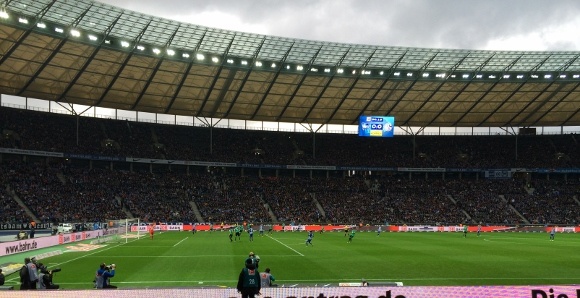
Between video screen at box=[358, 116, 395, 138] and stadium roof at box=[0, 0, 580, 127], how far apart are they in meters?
5.19

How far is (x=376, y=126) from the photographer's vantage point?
6662 cm

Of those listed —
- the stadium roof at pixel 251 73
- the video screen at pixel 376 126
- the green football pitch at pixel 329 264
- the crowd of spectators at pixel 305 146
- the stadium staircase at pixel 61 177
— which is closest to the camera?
the green football pitch at pixel 329 264

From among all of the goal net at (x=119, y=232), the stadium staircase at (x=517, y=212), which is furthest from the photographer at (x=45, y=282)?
the stadium staircase at (x=517, y=212)

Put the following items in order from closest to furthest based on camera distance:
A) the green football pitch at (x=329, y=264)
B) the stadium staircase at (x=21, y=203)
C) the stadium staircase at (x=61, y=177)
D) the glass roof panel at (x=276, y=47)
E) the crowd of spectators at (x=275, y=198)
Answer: the green football pitch at (x=329, y=264), the glass roof panel at (x=276, y=47), the stadium staircase at (x=21, y=203), the crowd of spectators at (x=275, y=198), the stadium staircase at (x=61, y=177)

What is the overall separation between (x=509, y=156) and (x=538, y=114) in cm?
1193

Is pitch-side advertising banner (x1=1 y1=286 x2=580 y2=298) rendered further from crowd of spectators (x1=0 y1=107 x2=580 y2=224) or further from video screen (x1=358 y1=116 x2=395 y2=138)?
video screen (x1=358 y1=116 x2=395 y2=138)

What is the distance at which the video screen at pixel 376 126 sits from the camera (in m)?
66.5

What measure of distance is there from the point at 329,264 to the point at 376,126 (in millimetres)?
37252

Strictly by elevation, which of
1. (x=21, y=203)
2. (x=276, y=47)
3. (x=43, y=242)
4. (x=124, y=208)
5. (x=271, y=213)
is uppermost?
(x=276, y=47)

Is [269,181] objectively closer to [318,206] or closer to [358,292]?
[318,206]

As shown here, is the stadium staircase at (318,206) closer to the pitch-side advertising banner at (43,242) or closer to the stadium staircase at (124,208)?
the stadium staircase at (124,208)

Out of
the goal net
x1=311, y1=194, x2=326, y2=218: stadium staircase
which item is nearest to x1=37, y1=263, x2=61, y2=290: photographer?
the goal net

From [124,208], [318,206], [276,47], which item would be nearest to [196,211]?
[124,208]

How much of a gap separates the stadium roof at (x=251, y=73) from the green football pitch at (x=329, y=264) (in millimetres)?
21756
